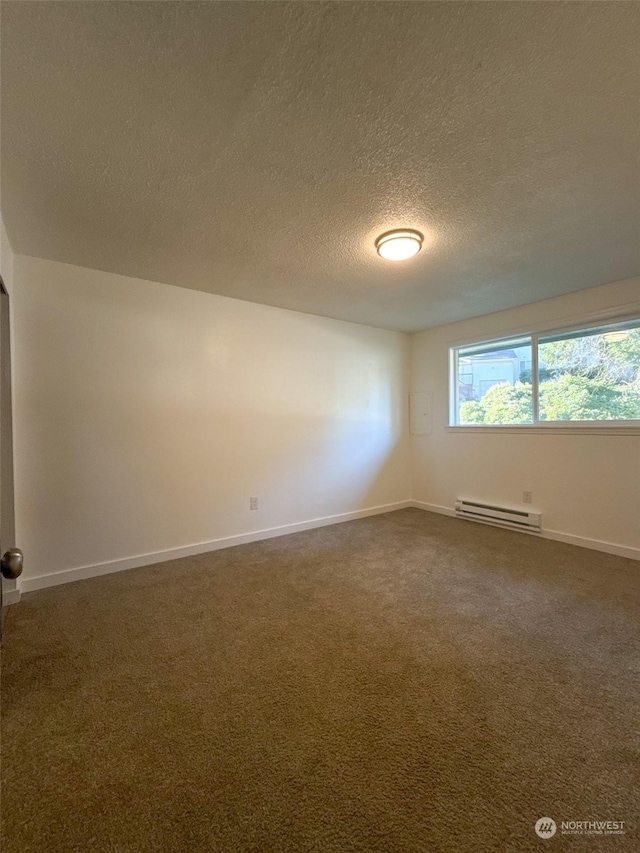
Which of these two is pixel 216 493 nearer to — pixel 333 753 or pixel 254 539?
pixel 254 539

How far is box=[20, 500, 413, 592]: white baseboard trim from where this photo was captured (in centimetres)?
253

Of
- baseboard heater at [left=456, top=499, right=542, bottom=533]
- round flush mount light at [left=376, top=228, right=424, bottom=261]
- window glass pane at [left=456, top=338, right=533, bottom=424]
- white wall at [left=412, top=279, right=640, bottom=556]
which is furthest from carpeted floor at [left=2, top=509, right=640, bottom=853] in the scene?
round flush mount light at [left=376, top=228, right=424, bottom=261]

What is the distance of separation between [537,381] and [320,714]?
357 centimetres

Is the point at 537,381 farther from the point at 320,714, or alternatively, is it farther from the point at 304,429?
the point at 320,714

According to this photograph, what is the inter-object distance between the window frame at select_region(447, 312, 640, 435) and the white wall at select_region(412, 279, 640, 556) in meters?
0.04

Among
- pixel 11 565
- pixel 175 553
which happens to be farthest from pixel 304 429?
pixel 11 565

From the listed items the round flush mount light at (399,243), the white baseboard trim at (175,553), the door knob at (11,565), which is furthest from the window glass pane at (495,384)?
the door knob at (11,565)

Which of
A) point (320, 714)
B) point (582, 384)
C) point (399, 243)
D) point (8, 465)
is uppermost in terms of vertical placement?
point (399, 243)

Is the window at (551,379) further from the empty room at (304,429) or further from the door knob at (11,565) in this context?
the door knob at (11,565)

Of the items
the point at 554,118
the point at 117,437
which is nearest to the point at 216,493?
the point at 117,437

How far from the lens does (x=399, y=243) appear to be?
2.21m

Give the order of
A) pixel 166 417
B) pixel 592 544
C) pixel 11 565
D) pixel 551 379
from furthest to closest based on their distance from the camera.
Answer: pixel 551 379 → pixel 592 544 → pixel 166 417 → pixel 11 565

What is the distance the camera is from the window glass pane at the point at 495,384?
3.74 metres

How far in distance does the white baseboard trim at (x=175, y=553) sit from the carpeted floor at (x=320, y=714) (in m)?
0.11
